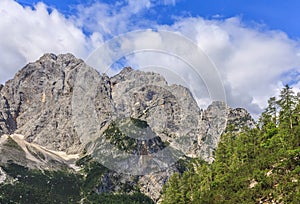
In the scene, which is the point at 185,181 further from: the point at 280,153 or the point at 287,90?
the point at 280,153

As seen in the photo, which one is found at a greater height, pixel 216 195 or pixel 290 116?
pixel 290 116

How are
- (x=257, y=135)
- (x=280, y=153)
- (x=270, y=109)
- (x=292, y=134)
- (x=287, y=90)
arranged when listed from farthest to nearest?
(x=270, y=109), (x=257, y=135), (x=287, y=90), (x=292, y=134), (x=280, y=153)

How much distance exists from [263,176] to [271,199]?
20.1ft

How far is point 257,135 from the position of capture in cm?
8000

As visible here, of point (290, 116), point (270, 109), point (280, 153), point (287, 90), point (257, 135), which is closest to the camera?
point (280, 153)

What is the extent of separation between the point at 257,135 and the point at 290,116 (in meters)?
14.1

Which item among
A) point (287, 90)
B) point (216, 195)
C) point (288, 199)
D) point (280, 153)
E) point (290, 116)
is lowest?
point (288, 199)

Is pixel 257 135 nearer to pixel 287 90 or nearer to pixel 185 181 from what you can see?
pixel 287 90

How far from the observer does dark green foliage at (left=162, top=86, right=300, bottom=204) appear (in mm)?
45312

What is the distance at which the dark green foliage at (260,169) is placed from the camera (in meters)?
45.3

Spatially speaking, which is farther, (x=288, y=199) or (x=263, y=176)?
(x=263, y=176)

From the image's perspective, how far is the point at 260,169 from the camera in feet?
180

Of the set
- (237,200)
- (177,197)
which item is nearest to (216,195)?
(237,200)

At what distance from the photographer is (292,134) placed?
58.6 metres
